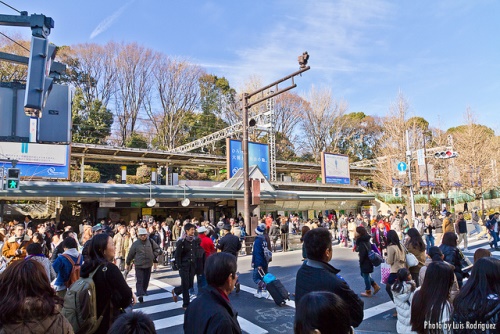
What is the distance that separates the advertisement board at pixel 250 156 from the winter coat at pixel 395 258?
68.9 ft

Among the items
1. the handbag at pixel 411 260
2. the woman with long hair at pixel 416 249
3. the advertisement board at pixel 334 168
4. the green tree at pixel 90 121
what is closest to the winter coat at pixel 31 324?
the handbag at pixel 411 260

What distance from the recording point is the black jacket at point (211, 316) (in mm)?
2223

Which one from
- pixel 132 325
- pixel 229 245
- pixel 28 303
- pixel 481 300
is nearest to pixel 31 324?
pixel 28 303

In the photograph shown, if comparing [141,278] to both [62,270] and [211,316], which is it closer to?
[62,270]

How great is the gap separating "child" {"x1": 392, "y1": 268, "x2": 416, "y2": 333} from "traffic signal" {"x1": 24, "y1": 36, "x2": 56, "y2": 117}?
21.3 ft

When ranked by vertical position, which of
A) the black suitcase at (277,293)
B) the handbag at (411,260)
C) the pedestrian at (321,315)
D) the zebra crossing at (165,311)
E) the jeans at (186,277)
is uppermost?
the pedestrian at (321,315)

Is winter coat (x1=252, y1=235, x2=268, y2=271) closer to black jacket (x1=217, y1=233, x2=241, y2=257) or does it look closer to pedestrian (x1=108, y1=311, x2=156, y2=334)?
black jacket (x1=217, y1=233, x2=241, y2=257)

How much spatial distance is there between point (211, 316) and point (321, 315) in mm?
797

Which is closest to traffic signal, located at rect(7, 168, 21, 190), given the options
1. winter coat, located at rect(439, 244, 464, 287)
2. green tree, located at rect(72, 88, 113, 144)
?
winter coat, located at rect(439, 244, 464, 287)

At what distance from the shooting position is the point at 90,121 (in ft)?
108

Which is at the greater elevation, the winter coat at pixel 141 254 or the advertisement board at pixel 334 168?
the advertisement board at pixel 334 168

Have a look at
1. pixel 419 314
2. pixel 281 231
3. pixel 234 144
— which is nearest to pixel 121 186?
pixel 281 231

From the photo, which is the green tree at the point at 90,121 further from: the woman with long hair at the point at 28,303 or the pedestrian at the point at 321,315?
the pedestrian at the point at 321,315

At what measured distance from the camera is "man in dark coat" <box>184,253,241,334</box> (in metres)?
2.24
